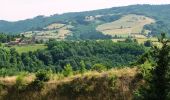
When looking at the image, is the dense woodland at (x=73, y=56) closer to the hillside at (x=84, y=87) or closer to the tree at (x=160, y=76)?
the hillside at (x=84, y=87)

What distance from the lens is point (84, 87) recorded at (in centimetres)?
3097

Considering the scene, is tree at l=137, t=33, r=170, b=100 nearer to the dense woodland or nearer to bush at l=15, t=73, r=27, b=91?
bush at l=15, t=73, r=27, b=91

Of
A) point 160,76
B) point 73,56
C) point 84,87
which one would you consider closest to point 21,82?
point 84,87

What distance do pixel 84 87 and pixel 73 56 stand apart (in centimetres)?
11035

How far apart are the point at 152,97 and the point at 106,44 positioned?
143 m

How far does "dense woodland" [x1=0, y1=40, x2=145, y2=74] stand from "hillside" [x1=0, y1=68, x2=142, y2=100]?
79010 millimetres

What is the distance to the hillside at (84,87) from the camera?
97.1 feet

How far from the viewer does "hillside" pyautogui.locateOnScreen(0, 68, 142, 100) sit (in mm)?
29609

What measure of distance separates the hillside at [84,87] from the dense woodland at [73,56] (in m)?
79.0

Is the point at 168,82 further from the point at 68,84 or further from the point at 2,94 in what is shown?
the point at 2,94

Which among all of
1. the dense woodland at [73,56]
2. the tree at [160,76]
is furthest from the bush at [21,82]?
the dense woodland at [73,56]

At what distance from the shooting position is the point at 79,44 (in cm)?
15588

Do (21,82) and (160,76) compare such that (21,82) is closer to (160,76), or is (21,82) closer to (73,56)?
(160,76)

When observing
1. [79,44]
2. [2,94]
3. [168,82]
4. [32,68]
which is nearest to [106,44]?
[79,44]
